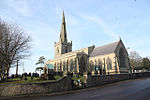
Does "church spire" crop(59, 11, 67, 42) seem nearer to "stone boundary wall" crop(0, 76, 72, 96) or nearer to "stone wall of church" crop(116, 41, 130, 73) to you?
"stone wall of church" crop(116, 41, 130, 73)

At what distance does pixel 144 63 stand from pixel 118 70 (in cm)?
3350

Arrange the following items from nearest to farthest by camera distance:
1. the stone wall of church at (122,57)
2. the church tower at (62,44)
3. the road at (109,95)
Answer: the road at (109,95) → the stone wall of church at (122,57) → the church tower at (62,44)

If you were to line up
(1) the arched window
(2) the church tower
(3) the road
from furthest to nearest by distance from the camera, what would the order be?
(2) the church tower, (1) the arched window, (3) the road

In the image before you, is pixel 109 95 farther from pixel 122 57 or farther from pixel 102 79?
pixel 122 57

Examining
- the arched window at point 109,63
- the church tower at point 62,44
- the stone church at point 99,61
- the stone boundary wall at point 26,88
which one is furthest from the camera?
the church tower at point 62,44

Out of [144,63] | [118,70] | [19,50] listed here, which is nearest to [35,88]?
[19,50]

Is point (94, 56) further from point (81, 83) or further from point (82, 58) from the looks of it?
point (81, 83)

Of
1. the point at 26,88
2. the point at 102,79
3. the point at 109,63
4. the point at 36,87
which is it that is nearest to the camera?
the point at 26,88

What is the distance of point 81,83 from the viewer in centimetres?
1788

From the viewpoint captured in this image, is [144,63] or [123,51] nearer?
[123,51]

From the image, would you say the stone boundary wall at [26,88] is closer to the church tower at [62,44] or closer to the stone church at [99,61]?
the stone church at [99,61]

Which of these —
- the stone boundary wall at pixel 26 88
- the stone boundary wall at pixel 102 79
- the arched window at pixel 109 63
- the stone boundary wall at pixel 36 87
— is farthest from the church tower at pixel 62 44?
the stone boundary wall at pixel 26 88

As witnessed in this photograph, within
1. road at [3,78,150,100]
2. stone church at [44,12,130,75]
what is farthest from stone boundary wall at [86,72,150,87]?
stone church at [44,12,130,75]

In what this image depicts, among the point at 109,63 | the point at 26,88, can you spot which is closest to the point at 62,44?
the point at 109,63
